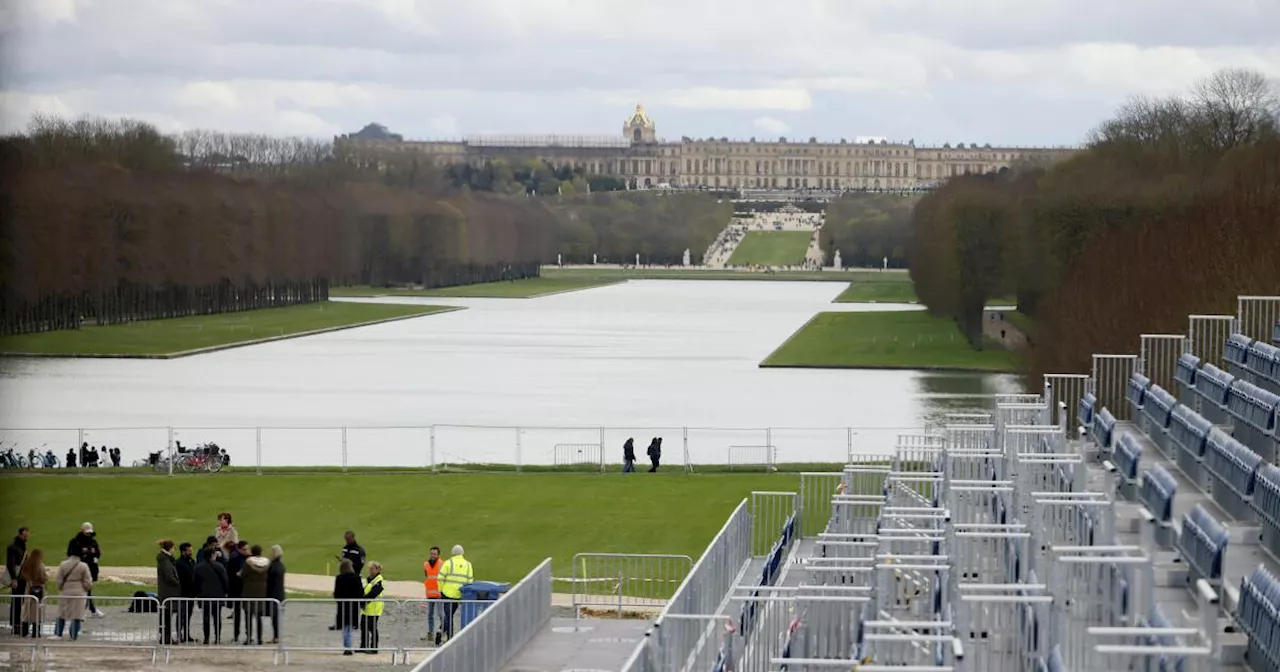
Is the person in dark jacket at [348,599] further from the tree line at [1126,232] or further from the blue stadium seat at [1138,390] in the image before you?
the tree line at [1126,232]

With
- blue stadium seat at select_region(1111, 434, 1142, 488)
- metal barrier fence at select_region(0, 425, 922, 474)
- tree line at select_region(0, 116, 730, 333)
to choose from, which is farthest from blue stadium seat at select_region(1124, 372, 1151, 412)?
tree line at select_region(0, 116, 730, 333)

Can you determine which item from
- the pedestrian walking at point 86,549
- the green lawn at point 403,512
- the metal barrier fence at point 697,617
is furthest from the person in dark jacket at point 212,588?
the metal barrier fence at point 697,617

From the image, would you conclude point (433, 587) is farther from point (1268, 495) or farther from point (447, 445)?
point (447, 445)

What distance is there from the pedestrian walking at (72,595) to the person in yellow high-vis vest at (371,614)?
2.94 m

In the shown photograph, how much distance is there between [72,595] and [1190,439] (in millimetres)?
11607

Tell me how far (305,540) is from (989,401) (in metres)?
31.3

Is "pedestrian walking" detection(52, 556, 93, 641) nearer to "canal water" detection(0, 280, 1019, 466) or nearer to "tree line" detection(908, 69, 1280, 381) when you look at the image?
"canal water" detection(0, 280, 1019, 466)

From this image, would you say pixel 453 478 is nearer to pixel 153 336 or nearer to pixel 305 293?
pixel 153 336

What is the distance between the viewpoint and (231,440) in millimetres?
45938

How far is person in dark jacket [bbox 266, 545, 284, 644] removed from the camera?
21.8 meters

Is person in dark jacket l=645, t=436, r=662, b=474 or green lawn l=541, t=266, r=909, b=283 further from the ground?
green lawn l=541, t=266, r=909, b=283

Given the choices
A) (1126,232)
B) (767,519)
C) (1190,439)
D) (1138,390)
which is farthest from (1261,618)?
(1126,232)

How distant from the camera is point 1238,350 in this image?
29.1 metres

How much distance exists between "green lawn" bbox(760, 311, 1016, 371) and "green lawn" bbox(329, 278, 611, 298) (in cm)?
4214
